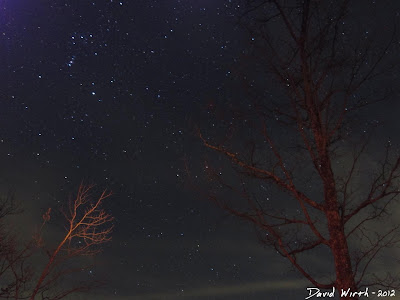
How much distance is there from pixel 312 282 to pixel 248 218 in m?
1.36

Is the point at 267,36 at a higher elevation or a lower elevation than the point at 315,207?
higher

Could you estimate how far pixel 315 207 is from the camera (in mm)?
6922

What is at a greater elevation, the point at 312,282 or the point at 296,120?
the point at 296,120

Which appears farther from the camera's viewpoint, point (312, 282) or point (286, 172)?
point (286, 172)

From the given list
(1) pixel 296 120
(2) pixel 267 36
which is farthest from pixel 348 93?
(2) pixel 267 36

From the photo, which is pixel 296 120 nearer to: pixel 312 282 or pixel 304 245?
pixel 304 245

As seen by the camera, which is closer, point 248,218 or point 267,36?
point 248,218

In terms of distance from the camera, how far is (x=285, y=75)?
798cm

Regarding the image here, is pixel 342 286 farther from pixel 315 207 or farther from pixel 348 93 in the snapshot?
pixel 348 93

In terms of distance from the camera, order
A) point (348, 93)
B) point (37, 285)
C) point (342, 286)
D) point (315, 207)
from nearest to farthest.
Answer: point (342, 286), point (315, 207), point (348, 93), point (37, 285)

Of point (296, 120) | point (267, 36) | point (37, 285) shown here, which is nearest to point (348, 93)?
point (296, 120)

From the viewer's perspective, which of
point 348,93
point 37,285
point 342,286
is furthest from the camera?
point 37,285

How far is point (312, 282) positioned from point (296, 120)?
2744 mm

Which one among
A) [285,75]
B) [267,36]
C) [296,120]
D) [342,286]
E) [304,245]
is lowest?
[342,286]
